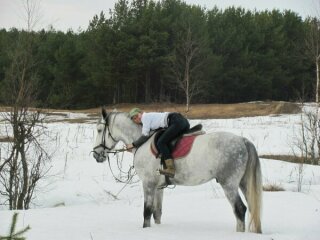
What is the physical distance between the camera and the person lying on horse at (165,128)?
6109 mm

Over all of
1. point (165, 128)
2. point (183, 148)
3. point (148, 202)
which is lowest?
point (148, 202)

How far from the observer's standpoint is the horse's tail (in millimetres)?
5965

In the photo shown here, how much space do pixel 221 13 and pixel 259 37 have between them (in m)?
6.54

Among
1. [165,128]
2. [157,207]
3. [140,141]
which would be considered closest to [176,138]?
[165,128]

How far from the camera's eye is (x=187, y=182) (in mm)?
6230

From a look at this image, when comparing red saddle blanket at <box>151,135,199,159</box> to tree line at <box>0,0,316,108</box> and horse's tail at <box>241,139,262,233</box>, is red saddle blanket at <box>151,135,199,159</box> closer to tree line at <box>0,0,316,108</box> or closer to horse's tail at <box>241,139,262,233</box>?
horse's tail at <box>241,139,262,233</box>

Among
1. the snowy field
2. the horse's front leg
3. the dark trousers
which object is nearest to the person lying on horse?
the dark trousers

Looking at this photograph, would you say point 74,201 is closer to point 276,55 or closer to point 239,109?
point 239,109

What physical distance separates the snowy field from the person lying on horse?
98 cm

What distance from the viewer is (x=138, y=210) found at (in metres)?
8.10

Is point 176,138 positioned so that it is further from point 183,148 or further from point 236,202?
point 236,202

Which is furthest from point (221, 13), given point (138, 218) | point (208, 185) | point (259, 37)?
point (138, 218)

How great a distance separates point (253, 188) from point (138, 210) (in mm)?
2775

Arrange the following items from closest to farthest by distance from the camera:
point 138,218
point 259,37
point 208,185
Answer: point 138,218 < point 208,185 < point 259,37
